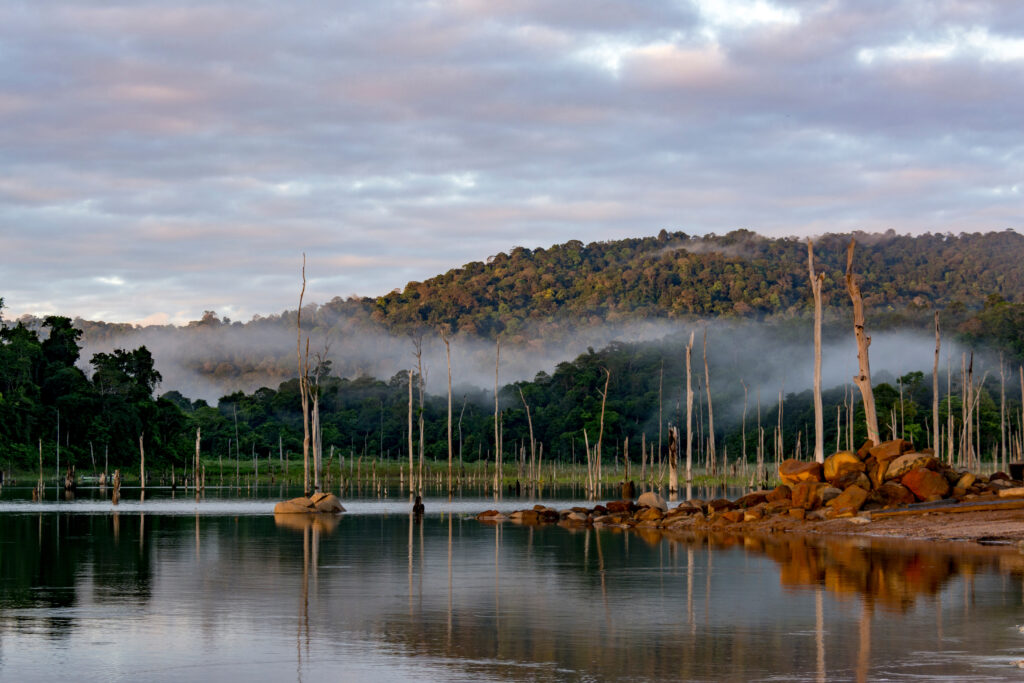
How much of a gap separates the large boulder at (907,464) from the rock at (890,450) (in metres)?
0.59

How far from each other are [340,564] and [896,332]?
150 metres

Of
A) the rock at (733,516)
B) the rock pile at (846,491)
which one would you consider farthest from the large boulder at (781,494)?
the rock at (733,516)

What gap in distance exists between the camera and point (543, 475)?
116000 mm

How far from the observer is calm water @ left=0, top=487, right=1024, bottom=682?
1205cm

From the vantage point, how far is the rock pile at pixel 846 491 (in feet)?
115

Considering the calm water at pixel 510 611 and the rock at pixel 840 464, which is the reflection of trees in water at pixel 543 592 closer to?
the calm water at pixel 510 611

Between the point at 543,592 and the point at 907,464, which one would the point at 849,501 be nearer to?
the point at 907,464

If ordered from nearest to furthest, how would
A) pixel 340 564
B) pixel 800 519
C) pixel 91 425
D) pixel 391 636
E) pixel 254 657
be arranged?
pixel 254 657, pixel 391 636, pixel 340 564, pixel 800 519, pixel 91 425

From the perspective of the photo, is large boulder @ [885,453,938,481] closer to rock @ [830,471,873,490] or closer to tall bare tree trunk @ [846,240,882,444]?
rock @ [830,471,873,490]

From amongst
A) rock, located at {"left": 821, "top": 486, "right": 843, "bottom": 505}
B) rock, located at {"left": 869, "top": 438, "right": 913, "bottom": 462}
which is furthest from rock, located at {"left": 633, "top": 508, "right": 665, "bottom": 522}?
rock, located at {"left": 869, "top": 438, "right": 913, "bottom": 462}

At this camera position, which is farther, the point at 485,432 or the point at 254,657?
the point at 485,432

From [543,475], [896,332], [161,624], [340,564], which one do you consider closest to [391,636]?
[161,624]

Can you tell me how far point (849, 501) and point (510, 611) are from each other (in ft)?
69.1

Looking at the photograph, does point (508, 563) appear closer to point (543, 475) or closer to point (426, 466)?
point (543, 475)
